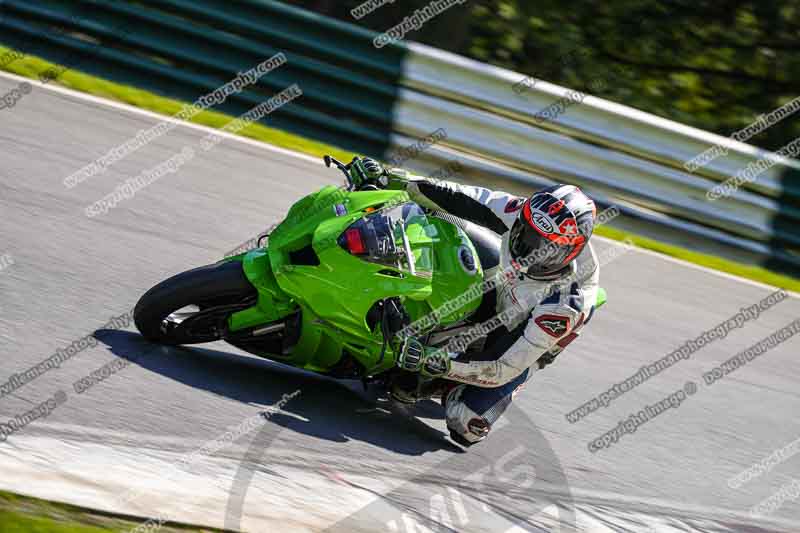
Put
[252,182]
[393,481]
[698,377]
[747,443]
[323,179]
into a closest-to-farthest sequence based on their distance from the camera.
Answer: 1. [393,481]
2. [747,443]
3. [698,377]
4. [252,182]
5. [323,179]

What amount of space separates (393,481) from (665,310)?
4294mm

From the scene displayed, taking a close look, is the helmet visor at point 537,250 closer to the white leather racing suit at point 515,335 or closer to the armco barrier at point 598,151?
the white leather racing suit at point 515,335

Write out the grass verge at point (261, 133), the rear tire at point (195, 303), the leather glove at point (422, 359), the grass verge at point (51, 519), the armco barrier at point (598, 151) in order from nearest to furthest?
1. the grass verge at point (51, 519)
2. the rear tire at point (195, 303)
3. the leather glove at point (422, 359)
4. the grass verge at point (261, 133)
5. the armco barrier at point (598, 151)

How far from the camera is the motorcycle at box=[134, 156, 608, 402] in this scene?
5062 mm

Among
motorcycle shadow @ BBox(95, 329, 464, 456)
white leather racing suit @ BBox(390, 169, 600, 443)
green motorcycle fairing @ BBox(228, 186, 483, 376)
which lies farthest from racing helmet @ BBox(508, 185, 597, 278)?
motorcycle shadow @ BBox(95, 329, 464, 456)

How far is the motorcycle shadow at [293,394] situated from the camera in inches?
209

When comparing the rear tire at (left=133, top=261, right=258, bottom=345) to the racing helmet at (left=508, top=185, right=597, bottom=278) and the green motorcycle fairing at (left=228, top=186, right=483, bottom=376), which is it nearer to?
the green motorcycle fairing at (left=228, top=186, right=483, bottom=376)

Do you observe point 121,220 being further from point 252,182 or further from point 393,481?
point 393,481

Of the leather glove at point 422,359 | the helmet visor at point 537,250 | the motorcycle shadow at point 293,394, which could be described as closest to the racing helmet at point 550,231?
the helmet visor at point 537,250

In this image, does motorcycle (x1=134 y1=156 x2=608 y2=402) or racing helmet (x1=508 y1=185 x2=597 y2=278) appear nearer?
motorcycle (x1=134 y1=156 x2=608 y2=402)

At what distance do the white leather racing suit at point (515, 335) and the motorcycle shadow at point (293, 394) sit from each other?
0.85 ft

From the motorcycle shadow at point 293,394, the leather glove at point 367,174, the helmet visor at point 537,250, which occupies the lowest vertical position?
the motorcycle shadow at point 293,394

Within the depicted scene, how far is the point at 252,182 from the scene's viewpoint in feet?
28.7

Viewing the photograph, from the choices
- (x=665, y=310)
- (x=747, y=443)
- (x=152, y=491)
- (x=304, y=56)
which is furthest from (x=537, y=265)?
(x=304, y=56)
